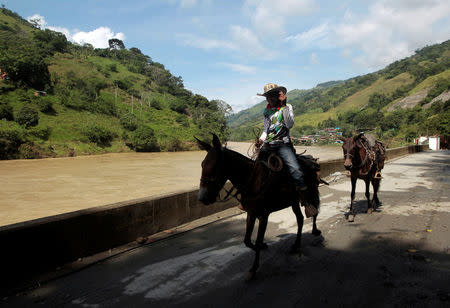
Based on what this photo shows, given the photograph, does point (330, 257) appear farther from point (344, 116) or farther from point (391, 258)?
point (344, 116)

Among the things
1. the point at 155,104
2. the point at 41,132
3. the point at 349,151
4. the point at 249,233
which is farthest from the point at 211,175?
the point at 155,104

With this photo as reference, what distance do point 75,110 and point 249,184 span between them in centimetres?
5642

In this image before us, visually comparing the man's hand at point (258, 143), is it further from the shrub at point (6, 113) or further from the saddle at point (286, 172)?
the shrub at point (6, 113)

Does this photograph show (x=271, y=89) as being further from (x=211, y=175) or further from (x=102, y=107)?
(x=102, y=107)

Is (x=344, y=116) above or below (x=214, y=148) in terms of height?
above

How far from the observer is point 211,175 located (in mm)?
3428

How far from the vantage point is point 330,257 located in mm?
4367

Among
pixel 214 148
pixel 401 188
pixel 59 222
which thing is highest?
pixel 214 148

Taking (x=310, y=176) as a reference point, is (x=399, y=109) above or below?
above

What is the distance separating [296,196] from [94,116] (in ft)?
181

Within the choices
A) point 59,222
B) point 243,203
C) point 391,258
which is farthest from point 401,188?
point 59,222

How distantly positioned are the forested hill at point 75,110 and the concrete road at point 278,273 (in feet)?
110

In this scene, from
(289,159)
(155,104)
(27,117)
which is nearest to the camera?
(289,159)

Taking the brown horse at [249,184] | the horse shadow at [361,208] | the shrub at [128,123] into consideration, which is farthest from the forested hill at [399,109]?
the brown horse at [249,184]
